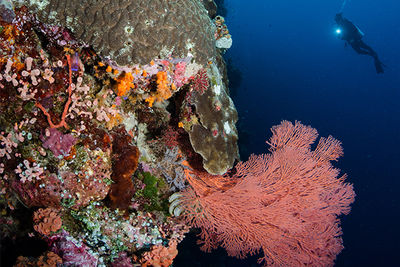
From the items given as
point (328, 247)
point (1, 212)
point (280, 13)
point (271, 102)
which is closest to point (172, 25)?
point (1, 212)

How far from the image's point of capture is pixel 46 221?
9.05ft

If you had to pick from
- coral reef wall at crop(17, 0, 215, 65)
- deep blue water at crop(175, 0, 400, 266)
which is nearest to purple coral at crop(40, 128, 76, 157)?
coral reef wall at crop(17, 0, 215, 65)

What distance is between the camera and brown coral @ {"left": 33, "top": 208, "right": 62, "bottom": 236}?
2.76 m

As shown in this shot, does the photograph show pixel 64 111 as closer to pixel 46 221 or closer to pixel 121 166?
pixel 121 166

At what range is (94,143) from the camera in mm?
2811

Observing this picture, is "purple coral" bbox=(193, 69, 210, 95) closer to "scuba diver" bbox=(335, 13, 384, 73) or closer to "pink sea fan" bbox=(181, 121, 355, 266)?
"pink sea fan" bbox=(181, 121, 355, 266)

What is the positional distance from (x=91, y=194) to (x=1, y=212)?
156 cm

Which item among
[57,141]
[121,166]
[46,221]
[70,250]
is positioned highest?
[57,141]

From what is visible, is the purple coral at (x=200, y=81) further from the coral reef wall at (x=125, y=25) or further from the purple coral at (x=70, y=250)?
the purple coral at (x=70, y=250)

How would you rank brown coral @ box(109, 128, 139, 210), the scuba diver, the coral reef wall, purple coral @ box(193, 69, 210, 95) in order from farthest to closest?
1. the scuba diver
2. purple coral @ box(193, 69, 210, 95)
3. brown coral @ box(109, 128, 139, 210)
4. the coral reef wall

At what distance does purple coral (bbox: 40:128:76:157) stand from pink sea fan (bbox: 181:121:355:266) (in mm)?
1988

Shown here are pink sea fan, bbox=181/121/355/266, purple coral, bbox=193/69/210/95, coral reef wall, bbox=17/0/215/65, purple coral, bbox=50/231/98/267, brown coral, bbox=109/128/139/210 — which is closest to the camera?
coral reef wall, bbox=17/0/215/65

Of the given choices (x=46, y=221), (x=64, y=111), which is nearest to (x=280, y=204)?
(x=46, y=221)

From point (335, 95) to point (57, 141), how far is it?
193ft
